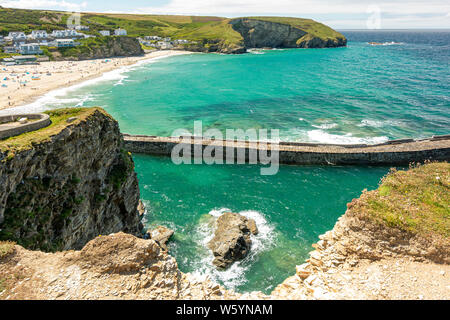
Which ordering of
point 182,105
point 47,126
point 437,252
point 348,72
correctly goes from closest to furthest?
point 437,252 < point 47,126 < point 182,105 < point 348,72

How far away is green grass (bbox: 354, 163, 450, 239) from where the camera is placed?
44.5 ft

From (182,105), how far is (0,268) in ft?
211

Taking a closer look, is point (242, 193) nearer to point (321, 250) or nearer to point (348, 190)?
point (348, 190)

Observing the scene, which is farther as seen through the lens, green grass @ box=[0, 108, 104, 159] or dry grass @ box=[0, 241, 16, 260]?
green grass @ box=[0, 108, 104, 159]

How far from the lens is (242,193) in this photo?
3594 centimetres

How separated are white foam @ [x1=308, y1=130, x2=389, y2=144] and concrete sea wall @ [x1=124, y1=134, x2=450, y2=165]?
3592 mm

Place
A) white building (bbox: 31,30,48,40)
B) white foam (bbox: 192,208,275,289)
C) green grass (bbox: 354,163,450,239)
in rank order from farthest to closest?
white building (bbox: 31,30,48,40) < white foam (bbox: 192,208,275,289) < green grass (bbox: 354,163,450,239)

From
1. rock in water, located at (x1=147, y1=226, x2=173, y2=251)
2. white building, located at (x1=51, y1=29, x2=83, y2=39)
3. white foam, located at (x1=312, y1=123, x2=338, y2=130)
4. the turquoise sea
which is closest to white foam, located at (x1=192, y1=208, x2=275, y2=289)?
the turquoise sea

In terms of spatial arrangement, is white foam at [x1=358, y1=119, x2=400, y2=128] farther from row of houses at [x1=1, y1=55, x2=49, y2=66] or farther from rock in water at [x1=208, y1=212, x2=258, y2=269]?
row of houses at [x1=1, y1=55, x2=49, y2=66]

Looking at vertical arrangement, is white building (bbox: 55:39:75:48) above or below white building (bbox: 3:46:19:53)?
above

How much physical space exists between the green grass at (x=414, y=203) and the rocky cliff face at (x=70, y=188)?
64.1ft

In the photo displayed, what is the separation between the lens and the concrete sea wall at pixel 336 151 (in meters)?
42.4
